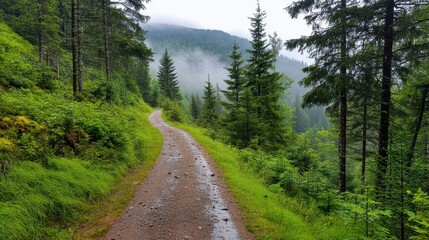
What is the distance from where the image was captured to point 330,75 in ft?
34.6

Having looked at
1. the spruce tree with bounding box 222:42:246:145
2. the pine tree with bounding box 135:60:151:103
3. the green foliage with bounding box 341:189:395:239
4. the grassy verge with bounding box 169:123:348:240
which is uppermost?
the pine tree with bounding box 135:60:151:103

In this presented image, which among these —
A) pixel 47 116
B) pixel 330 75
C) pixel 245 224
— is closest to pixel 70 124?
pixel 47 116

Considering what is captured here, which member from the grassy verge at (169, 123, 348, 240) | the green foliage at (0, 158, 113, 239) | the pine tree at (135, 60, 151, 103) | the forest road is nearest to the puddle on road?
the forest road

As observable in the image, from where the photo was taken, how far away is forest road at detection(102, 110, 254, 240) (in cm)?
505

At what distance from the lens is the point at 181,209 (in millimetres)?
6090

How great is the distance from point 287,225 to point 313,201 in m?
2.50

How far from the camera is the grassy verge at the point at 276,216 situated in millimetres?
5247

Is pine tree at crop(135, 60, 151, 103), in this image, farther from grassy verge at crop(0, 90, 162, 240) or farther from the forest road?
the forest road

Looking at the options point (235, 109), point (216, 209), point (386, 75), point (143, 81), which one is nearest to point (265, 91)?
point (235, 109)

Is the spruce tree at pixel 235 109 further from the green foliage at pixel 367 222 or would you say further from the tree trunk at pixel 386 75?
the green foliage at pixel 367 222

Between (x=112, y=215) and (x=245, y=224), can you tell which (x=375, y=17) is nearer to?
(x=245, y=224)

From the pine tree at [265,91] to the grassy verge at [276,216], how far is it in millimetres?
9279

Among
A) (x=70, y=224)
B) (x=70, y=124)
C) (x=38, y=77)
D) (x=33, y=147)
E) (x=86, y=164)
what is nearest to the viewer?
(x=70, y=224)

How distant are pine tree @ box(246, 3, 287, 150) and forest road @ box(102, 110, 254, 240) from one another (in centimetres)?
917
